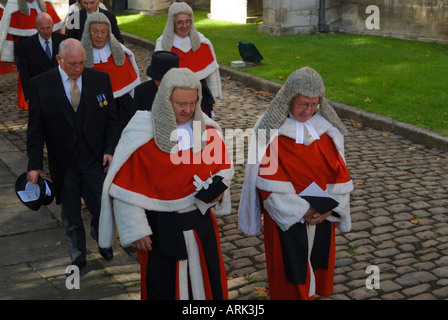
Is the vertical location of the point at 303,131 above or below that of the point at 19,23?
below

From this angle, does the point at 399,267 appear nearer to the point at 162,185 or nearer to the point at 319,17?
the point at 162,185

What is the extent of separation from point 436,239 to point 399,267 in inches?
33.0

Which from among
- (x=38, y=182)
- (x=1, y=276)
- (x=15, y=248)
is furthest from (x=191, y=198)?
(x=15, y=248)

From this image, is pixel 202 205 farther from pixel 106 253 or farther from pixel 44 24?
pixel 44 24

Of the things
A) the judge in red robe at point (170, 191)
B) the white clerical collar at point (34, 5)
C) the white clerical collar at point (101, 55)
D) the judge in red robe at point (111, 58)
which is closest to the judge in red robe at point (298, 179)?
the judge in red robe at point (170, 191)

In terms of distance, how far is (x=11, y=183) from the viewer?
919 cm

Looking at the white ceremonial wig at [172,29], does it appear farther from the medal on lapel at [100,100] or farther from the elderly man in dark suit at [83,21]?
the medal on lapel at [100,100]

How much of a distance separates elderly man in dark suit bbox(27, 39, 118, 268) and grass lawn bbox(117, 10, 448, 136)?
586 cm

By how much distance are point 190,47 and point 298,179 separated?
→ 4.19 metres

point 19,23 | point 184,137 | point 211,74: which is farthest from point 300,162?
point 19,23

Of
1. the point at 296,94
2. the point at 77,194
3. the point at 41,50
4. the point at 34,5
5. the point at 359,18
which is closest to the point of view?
the point at 296,94

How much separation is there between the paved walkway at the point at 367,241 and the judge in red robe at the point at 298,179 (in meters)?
0.89

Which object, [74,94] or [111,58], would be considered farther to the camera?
[111,58]

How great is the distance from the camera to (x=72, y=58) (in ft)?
20.6
